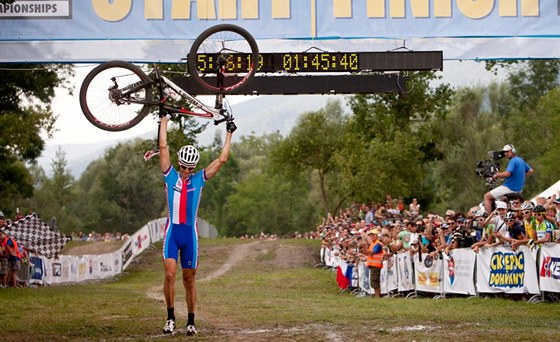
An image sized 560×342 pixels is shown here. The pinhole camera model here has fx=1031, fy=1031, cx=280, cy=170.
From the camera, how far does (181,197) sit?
13.5 metres

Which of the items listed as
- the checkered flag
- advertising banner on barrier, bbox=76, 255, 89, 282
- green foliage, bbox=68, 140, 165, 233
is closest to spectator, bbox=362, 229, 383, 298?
the checkered flag

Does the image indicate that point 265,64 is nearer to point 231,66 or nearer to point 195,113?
point 231,66

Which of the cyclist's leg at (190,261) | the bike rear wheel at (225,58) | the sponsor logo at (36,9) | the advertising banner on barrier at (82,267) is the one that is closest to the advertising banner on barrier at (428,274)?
the bike rear wheel at (225,58)

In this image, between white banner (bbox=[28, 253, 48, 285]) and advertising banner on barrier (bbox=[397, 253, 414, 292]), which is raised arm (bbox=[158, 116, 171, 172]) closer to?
advertising banner on barrier (bbox=[397, 253, 414, 292])

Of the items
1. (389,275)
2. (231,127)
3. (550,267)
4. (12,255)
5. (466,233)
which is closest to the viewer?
(231,127)

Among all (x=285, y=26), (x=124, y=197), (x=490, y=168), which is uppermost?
(x=285, y=26)

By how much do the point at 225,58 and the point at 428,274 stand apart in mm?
9206

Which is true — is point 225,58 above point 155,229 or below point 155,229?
above

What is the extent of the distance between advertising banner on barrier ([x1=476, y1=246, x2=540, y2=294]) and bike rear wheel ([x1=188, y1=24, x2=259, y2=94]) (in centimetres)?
649

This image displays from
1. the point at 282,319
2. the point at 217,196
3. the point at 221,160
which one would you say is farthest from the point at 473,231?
the point at 217,196

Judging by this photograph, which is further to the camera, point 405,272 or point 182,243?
point 405,272

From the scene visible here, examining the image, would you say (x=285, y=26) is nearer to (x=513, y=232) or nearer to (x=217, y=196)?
(x=513, y=232)

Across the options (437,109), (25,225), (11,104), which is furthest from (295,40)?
(437,109)

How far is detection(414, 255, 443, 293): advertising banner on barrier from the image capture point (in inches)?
911
